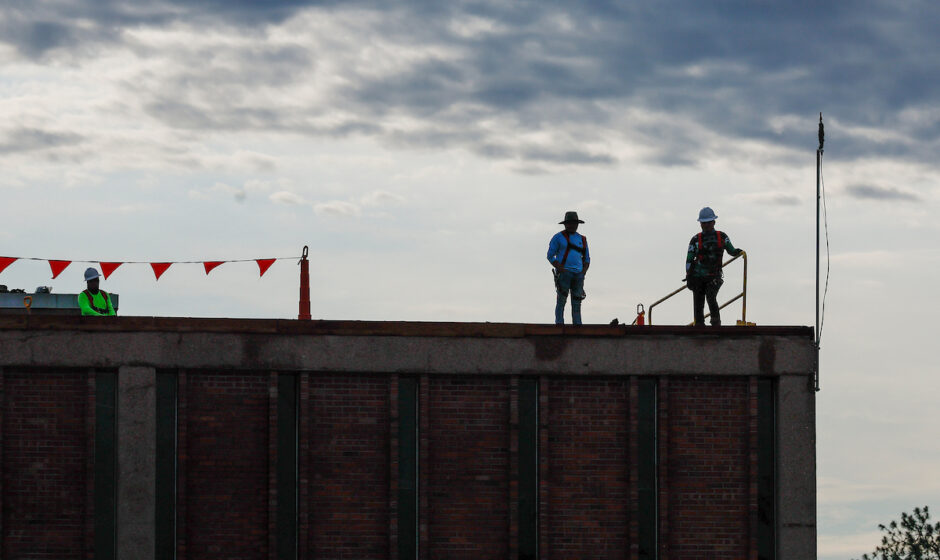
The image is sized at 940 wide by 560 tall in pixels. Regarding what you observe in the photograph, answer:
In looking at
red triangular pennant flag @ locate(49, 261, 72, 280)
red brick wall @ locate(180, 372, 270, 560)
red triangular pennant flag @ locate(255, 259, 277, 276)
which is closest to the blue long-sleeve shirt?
red brick wall @ locate(180, 372, 270, 560)

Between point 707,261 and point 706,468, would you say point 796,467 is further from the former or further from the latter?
point 707,261

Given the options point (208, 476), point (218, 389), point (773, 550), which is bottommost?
point (773, 550)

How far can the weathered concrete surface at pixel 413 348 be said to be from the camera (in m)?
16.1

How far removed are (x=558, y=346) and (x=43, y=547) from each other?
7214mm

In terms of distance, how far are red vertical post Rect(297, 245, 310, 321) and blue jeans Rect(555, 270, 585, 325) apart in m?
3.74

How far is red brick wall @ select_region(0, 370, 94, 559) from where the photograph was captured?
52.6 ft

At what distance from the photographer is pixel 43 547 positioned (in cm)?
1603

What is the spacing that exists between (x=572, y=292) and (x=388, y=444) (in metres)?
3.54

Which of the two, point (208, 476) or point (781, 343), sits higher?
point (781, 343)

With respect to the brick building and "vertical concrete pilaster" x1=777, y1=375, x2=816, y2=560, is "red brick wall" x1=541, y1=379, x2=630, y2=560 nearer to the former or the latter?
the brick building

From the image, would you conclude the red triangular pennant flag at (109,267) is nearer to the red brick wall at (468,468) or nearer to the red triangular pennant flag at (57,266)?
the red triangular pennant flag at (57,266)

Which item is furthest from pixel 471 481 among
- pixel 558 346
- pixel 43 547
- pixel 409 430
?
pixel 43 547

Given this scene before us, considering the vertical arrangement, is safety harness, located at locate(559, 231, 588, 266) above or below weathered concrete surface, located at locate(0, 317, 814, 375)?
above

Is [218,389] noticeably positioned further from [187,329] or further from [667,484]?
[667,484]
